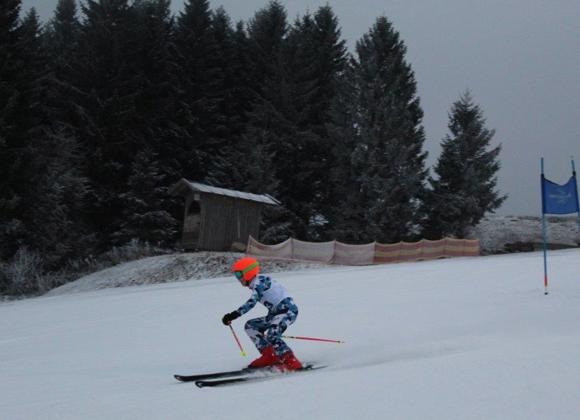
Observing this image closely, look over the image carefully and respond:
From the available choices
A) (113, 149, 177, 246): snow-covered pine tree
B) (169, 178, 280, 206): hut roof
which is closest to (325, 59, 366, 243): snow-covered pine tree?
(169, 178, 280, 206): hut roof

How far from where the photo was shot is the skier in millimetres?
8414

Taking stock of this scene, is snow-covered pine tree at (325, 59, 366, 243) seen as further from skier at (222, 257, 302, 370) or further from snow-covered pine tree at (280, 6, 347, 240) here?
skier at (222, 257, 302, 370)

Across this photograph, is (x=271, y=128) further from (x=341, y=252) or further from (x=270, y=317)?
(x=270, y=317)

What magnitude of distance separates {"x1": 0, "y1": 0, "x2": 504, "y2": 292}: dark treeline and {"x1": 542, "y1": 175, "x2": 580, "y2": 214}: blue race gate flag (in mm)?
23508

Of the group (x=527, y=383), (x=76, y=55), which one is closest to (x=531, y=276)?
(x=527, y=383)

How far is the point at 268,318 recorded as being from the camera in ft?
28.3

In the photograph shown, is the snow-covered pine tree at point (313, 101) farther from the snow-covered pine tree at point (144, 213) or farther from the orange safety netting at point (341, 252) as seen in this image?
the orange safety netting at point (341, 252)

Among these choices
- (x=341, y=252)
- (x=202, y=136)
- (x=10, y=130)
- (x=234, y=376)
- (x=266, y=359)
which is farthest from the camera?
(x=202, y=136)

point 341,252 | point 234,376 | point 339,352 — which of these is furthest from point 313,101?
point 234,376

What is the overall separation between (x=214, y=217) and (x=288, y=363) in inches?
901

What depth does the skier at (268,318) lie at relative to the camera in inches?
331

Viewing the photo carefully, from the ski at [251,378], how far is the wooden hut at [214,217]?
2230 cm

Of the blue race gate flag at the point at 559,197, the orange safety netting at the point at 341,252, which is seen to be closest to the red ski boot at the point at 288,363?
the blue race gate flag at the point at 559,197

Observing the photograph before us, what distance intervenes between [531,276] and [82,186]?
25247 mm
